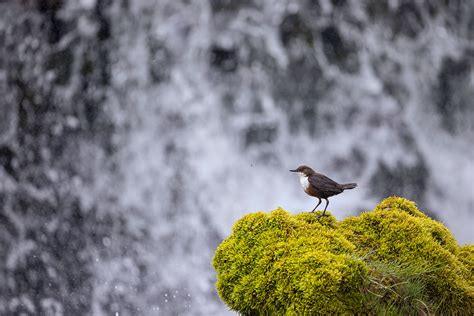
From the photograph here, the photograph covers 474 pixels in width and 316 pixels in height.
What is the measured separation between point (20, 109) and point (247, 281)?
585 cm

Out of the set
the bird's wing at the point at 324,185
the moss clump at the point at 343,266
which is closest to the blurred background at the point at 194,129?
the moss clump at the point at 343,266

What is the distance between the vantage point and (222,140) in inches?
285

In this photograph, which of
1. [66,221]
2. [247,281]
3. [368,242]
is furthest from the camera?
[66,221]

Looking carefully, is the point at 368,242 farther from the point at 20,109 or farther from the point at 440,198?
the point at 20,109

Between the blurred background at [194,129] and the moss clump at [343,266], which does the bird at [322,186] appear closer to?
the moss clump at [343,266]

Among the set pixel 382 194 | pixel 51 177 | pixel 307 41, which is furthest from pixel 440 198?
pixel 51 177

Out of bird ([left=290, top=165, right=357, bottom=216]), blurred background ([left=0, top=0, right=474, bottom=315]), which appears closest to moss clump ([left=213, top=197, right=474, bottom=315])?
bird ([left=290, top=165, right=357, bottom=216])

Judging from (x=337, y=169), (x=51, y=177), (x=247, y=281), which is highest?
(x=51, y=177)

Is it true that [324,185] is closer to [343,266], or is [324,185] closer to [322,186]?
[322,186]

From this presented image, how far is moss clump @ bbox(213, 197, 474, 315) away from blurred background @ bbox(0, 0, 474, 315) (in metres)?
3.51

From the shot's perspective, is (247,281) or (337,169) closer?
(247,281)

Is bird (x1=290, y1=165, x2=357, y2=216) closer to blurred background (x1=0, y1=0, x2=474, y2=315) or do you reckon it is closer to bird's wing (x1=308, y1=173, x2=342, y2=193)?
bird's wing (x1=308, y1=173, x2=342, y2=193)

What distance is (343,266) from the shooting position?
282 cm

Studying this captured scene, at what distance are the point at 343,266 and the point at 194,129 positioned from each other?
474 centimetres
